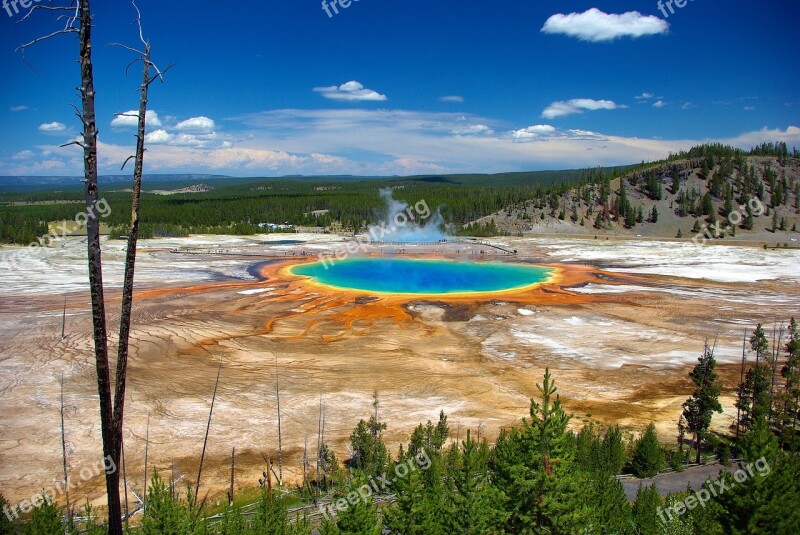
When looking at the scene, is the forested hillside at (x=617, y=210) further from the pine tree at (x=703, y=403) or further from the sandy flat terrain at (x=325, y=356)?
the pine tree at (x=703, y=403)

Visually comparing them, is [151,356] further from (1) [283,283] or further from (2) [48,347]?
(1) [283,283]

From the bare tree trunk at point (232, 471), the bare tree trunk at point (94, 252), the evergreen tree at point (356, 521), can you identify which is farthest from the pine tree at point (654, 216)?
the bare tree trunk at point (94, 252)

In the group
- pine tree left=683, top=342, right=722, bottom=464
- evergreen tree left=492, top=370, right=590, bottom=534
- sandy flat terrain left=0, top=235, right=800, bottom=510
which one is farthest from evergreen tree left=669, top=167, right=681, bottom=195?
evergreen tree left=492, top=370, right=590, bottom=534

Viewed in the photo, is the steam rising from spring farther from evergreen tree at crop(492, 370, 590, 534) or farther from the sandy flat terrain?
evergreen tree at crop(492, 370, 590, 534)

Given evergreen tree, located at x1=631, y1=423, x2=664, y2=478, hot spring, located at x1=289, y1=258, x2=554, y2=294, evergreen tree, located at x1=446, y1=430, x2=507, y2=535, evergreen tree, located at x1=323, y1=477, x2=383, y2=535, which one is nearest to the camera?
evergreen tree, located at x1=323, y1=477, x2=383, y2=535

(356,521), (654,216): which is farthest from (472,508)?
(654,216)

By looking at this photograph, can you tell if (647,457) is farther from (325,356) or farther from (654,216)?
(654,216)
